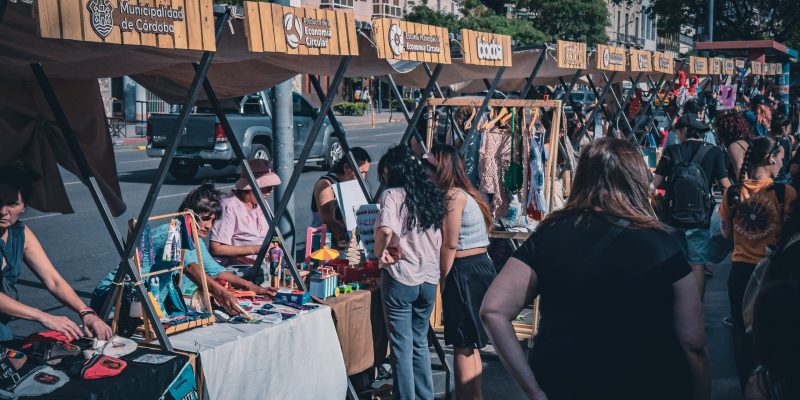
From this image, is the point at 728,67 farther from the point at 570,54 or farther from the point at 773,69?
the point at 570,54

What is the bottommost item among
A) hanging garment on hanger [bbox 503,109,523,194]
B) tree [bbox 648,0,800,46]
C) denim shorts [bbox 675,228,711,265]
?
denim shorts [bbox 675,228,711,265]

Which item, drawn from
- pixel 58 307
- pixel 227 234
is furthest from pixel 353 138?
pixel 227 234

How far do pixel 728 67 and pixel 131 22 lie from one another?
45.8ft

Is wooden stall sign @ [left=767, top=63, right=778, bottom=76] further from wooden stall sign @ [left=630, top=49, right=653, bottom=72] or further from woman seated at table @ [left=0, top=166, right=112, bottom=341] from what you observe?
woman seated at table @ [left=0, top=166, right=112, bottom=341]

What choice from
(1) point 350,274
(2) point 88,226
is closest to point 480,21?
(2) point 88,226

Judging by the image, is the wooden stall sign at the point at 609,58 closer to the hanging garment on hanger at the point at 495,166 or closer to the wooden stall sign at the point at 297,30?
the hanging garment on hanger at the point at 495,166

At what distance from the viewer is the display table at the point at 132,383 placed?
3.73 meters

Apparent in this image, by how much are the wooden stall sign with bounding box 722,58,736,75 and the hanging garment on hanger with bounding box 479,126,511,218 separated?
9.21 meters

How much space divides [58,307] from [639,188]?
6726 millimetres

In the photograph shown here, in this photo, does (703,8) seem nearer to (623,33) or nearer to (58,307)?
(58,307)

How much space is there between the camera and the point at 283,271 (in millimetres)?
5746

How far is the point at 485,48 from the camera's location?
720cm

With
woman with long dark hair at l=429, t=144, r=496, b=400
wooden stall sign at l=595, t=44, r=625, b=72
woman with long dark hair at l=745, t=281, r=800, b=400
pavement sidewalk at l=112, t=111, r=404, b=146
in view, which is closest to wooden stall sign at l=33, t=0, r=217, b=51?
woman with long dark hair at l=429, t=144, r=496, b=400

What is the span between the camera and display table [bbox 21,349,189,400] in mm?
3727
